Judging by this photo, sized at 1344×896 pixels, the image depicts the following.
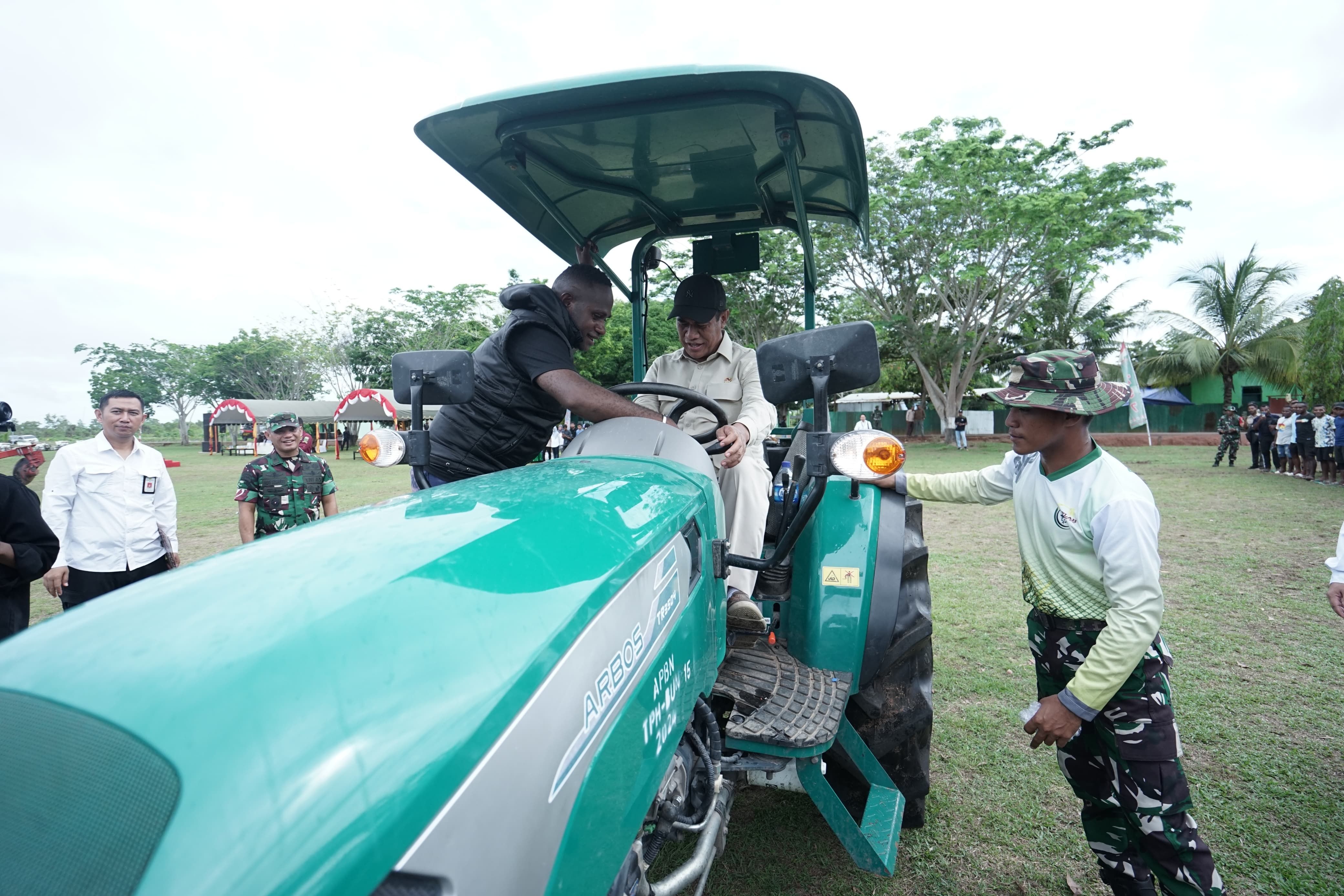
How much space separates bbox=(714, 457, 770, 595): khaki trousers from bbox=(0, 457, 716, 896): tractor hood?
1.50m

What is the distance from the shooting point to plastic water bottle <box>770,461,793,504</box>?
319cm

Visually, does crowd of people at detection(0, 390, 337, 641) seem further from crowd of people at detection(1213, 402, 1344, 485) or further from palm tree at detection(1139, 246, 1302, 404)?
palm tree at detection(1139, 246, 1302, 404)

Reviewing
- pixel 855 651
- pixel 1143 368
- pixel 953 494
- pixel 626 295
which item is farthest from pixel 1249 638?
pixel 1143 368

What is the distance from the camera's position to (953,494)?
2.63 metres

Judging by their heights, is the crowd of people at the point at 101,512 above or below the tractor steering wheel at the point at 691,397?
below

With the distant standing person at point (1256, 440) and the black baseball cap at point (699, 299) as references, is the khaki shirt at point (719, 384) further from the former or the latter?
the distant standing person at point (1256, 440)

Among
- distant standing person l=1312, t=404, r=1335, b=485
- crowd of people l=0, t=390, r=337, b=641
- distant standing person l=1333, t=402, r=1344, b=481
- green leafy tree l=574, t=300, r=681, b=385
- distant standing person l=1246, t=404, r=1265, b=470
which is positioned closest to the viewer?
crowd of people l=0, t=390, r=337, b=641

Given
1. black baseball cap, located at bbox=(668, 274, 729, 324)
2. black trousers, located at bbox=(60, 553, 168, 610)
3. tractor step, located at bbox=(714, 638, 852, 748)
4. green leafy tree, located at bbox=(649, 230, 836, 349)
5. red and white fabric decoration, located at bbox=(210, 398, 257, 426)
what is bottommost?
red and white fabric decoration, located at bbox=(210, 398, 257, 426)

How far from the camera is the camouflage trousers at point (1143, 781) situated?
74.4 inches

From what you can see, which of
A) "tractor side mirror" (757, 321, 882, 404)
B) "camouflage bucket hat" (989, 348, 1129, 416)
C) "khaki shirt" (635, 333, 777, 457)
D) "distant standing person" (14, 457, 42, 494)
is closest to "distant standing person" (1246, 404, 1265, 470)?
"khaki shirt" (635, 333, 777, 457)

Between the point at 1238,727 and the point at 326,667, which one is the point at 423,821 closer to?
the point at 326,667

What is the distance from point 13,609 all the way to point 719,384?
3.54 meters

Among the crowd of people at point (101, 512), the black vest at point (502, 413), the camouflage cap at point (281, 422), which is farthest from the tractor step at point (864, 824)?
the camouflage cap at point (281, 422)

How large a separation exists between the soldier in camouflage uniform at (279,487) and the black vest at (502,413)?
2.86 meters
